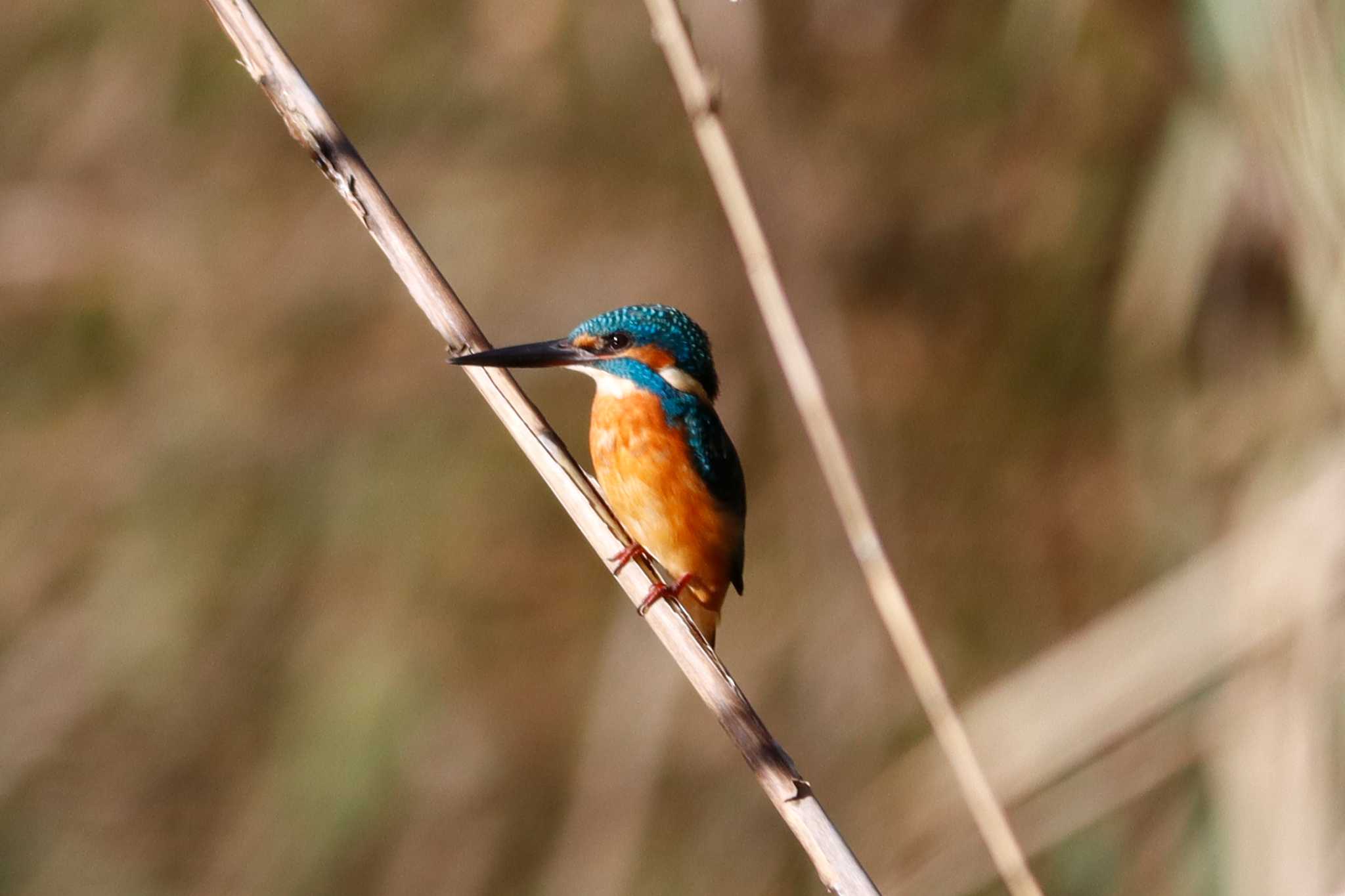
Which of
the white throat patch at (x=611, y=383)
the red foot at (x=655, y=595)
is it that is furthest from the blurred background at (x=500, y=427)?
the red foot at (x=655, y=595)

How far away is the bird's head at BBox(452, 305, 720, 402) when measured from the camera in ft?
7.27

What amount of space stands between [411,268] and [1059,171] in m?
2.22

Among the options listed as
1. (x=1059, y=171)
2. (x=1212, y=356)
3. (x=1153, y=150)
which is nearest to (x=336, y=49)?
(x=1059, y=171)

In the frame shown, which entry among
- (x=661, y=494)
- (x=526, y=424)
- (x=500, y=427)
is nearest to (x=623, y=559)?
(x=526, y=424)

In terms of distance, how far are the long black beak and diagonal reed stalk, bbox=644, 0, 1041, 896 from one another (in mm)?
364

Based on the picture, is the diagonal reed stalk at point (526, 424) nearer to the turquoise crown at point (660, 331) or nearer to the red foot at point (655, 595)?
the red foot at point (655, 595)

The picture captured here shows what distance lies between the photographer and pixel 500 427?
11.5 ft

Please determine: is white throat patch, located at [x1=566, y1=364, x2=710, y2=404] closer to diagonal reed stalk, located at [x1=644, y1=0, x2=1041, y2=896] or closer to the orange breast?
the orange breast

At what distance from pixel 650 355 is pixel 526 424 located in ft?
2.39

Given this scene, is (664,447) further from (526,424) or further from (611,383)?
(526,424)

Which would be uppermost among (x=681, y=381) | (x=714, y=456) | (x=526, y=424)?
(x=681, y=381)

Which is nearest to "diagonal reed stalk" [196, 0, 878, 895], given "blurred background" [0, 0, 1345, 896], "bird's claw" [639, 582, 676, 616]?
"bird's claw" [639, 582, 676, 616]

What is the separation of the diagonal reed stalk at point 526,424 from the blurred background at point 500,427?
4.48ft

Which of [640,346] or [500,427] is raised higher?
[500,427]
